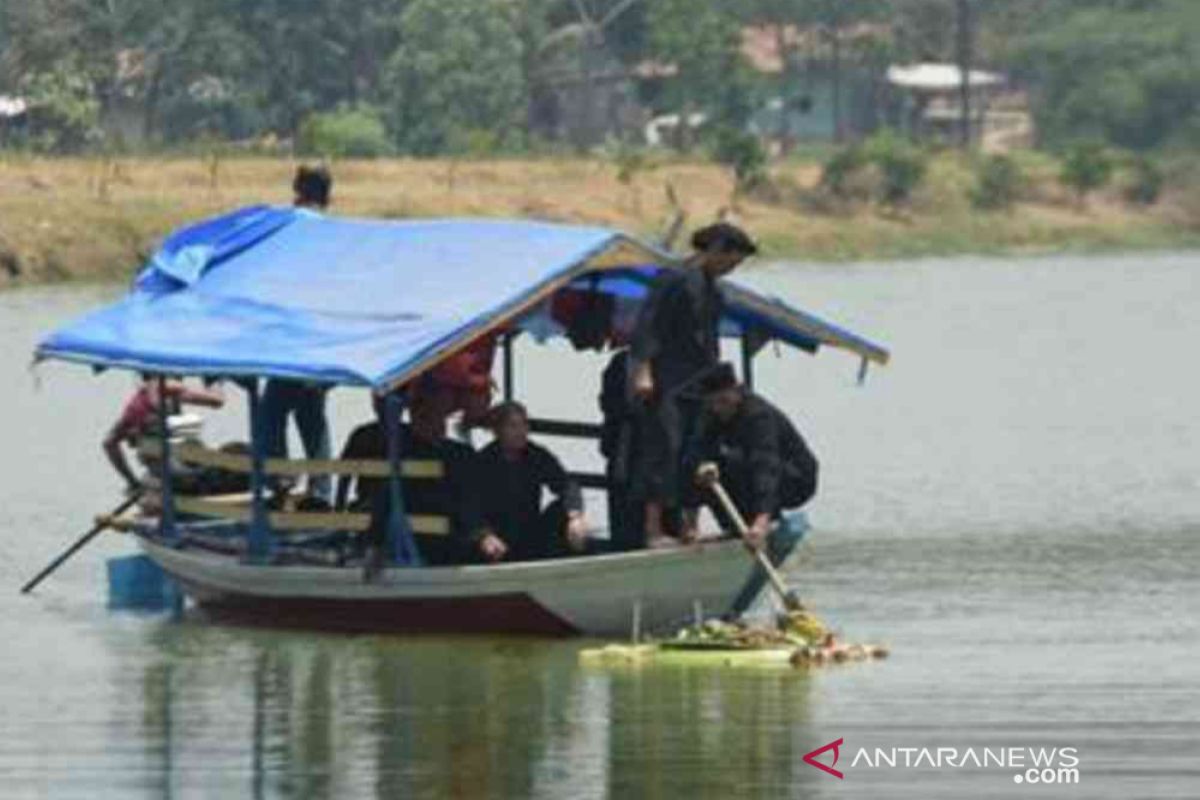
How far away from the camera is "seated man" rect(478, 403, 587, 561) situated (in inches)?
733

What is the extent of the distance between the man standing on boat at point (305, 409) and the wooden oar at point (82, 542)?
0.78m

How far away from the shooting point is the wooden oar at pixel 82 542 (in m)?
20.8

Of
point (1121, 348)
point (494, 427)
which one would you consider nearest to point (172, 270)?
point (494, 427)

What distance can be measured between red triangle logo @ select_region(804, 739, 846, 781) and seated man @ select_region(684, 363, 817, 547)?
2517 millimetres

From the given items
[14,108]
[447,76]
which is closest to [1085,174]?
[447,76]

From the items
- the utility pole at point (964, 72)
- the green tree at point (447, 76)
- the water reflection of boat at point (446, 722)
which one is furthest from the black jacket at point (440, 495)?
the utility pole at point (964, 72)

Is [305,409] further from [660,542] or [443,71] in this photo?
[443,71]

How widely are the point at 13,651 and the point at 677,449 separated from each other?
290 centimetres

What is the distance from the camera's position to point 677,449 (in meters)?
18.4

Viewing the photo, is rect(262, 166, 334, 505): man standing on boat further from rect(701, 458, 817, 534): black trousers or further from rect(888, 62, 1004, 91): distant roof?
rect(888, 62, 1004, 91): distant roof

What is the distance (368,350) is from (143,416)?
9.13 feet

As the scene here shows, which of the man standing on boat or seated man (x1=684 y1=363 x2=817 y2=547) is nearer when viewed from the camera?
seated man (x1=684 y1=363 x2=817 y2=547)

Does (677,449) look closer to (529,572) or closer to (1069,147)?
(529,572)

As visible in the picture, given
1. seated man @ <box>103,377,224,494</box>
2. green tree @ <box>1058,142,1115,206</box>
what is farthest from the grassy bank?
seated man @ <box>103,377,224,494</box>
